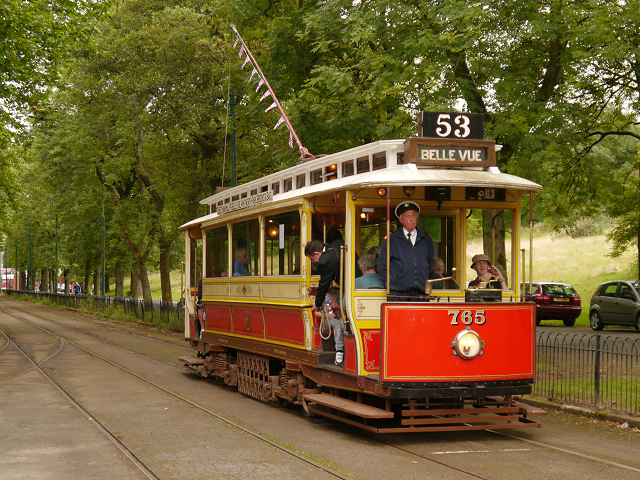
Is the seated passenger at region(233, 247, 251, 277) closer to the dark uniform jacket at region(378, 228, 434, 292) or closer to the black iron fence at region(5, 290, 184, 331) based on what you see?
the dark uniform jacket at region(378, 228, 434, 292)

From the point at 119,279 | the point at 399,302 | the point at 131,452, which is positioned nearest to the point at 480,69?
the point at 399,302

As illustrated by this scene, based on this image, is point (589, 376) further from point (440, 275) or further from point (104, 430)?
point (104, 430)

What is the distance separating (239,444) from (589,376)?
5.78 meters

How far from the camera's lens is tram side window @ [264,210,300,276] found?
10508 mm

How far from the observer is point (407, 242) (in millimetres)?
8883

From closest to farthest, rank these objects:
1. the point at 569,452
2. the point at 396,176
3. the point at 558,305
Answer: the point at 569,452 → the point at 396,176 → the point at 558,305

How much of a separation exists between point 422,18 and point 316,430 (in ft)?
31.5

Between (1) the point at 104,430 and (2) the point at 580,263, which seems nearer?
(1) the point at 104,430

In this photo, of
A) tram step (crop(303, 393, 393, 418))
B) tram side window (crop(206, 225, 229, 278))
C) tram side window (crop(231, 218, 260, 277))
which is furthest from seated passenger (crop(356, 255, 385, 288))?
tram side window (crop(206, 225, 229, 278))

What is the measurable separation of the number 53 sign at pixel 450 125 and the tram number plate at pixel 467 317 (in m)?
2.01

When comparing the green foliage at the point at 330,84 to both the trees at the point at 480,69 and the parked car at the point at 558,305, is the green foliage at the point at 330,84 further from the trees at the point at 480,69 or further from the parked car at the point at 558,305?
the parked car at the point at 558,305

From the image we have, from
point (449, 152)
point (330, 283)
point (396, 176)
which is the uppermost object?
point (449, 152)

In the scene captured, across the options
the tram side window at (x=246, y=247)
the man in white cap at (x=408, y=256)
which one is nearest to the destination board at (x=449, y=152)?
the man in white cap at (x=408, y=256)

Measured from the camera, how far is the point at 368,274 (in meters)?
9.21
